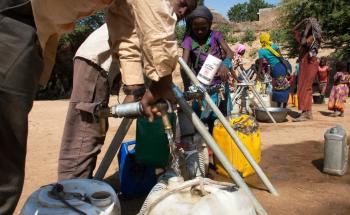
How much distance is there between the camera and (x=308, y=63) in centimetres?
668

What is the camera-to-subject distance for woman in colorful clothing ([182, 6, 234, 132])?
411 centimetres

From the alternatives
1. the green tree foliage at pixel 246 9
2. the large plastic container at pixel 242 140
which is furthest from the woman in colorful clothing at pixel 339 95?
the green tree foliage at pixel 246 9

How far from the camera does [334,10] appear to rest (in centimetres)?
1139

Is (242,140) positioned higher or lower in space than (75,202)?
lower

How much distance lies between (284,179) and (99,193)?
2323 millimetres

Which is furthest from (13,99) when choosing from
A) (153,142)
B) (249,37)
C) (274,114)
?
(249,37)

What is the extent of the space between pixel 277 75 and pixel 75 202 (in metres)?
6.55

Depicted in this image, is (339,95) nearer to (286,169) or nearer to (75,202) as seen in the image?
(286,169)

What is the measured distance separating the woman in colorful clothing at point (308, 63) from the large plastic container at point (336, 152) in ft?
10.9

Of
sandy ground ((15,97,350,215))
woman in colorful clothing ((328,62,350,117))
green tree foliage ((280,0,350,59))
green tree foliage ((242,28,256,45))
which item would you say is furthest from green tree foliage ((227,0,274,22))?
sandy ground ((15,97,350,215))

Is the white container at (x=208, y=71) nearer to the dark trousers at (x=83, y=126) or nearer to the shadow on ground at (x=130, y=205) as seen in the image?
the dark trousers at (x=83, y=126)

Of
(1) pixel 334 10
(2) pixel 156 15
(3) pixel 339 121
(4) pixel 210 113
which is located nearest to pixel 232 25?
(1) pixel 334 10

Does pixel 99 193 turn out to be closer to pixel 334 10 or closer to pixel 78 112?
pixel 78 112

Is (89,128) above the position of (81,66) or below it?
A: below
